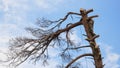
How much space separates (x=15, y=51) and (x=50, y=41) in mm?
1455

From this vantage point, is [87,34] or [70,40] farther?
[70,40]

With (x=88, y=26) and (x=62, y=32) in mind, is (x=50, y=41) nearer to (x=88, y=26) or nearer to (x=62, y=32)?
(x=62, y=32)

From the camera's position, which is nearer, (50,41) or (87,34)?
(87,34)

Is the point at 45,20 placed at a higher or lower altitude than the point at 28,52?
higher

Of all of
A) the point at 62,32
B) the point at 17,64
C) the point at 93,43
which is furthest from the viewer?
the point at 62,32

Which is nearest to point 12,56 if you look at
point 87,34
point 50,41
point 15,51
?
point 15,51

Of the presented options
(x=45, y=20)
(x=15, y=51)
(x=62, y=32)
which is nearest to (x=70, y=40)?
(x=62, y=32)

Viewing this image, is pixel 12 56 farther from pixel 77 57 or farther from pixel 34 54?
pixel 77 57

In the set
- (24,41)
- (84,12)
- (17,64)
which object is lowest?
(17,64)

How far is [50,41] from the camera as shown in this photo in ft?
40.2

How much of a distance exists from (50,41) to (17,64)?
165 centimetres

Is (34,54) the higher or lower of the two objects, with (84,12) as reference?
lower

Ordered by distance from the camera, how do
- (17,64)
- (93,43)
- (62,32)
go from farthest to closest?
(62,32) < (17,64) < (93,43)

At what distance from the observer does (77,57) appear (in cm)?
1079
